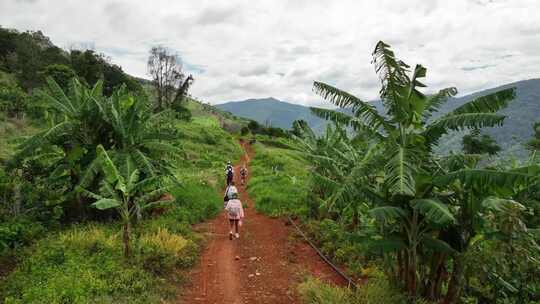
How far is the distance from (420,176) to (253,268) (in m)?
5.24

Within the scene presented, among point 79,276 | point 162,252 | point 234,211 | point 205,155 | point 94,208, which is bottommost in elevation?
point 79,276

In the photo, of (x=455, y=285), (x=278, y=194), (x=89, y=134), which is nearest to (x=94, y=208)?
(x=89, y=134)

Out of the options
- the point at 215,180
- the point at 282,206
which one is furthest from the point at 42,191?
the point at 215,180

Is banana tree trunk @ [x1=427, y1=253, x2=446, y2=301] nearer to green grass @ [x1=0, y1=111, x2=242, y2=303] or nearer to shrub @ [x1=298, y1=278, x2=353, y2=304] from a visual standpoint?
shrub @ [x1=298, y1=278, x2=353, y2=304]

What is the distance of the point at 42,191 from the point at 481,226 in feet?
41.7

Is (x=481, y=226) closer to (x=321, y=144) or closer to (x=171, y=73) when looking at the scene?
(x=321, y=144)

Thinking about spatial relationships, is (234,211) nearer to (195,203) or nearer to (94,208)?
(195,203)

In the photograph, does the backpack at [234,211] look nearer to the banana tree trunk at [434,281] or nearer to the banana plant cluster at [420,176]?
the banana plant cluster at [420,176]

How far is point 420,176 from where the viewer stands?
7.11 metres

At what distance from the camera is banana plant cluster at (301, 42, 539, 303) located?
6746 millimetres

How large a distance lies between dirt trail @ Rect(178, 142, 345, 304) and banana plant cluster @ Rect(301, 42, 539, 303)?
269cm

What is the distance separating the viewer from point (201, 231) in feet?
44.9

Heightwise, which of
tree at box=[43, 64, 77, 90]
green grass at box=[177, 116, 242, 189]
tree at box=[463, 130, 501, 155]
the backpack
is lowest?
the backpack

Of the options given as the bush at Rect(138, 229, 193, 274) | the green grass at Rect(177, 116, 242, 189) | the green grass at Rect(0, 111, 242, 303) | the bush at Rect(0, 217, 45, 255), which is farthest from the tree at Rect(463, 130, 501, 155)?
the bush at Rect(0, 217, 45, 255)
